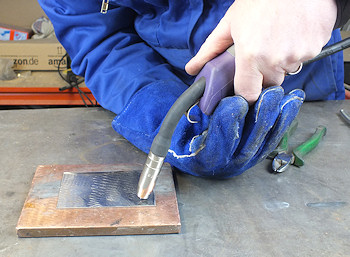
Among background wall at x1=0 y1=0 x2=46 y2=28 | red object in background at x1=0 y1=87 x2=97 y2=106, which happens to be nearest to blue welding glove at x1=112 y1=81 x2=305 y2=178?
red object in background at x1=0 y1=87 x2=97 y2=106

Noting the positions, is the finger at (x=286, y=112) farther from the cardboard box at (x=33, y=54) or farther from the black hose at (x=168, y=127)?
the cardboard box at (x=33, y=54)

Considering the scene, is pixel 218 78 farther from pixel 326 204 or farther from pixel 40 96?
pixel 40 96

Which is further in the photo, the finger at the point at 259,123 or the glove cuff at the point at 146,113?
the glove cuff at the point at 146,113

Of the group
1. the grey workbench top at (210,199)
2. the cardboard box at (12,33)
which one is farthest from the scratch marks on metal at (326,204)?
the cardboard box at (12,33)

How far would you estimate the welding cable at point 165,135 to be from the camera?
1.72 feet

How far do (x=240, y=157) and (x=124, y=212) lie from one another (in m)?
0.21

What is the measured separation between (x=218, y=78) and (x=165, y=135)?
0.40 ft

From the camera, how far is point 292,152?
725 mm

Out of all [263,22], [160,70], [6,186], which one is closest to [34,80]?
[160,70]

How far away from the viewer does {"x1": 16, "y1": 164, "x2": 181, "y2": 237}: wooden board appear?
0.51 meters

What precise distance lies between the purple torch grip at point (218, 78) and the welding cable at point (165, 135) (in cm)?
1

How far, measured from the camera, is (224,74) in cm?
54

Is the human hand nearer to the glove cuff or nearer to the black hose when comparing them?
the black hose

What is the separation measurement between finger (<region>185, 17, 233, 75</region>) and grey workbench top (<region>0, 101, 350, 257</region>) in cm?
22
